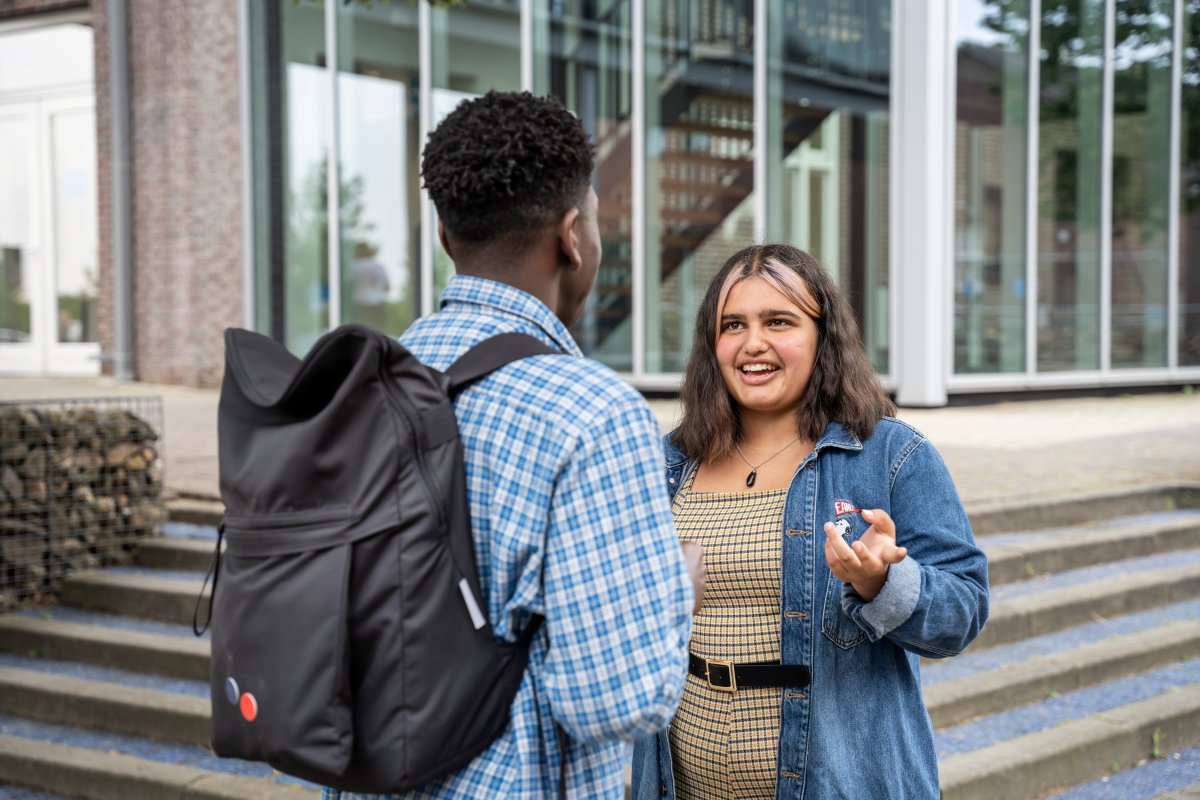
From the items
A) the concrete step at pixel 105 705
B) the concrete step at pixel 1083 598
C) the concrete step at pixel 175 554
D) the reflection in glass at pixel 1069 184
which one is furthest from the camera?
the reflection in glass at pixel 1069 184

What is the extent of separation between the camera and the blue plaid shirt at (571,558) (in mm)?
1477

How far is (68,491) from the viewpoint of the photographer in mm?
6074

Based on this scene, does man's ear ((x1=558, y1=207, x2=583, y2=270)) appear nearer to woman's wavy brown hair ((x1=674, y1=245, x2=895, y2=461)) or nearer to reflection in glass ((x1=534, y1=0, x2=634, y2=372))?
A: woman's wavy brown hair ((x1=674, y1=245, x2=895, y2=461))

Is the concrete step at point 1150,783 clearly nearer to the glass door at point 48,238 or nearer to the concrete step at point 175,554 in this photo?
the concrete step at point 175,554

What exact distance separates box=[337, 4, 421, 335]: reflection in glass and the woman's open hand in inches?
437

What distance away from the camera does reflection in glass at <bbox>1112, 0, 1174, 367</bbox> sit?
1276 centimetres

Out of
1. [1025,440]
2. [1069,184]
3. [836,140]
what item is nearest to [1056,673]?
[1025,440]

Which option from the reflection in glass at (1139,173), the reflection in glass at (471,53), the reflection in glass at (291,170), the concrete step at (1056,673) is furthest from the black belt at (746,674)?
the reflection in glass at (1139,173)

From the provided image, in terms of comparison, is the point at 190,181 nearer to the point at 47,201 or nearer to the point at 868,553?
the point at 47,201

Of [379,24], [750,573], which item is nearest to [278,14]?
[379,24]

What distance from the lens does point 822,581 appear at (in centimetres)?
217

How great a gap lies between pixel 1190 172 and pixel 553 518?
13.6 metres

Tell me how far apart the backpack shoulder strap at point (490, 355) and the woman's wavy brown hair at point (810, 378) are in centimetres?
88

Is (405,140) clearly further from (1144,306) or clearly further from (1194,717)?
(1194,717)
